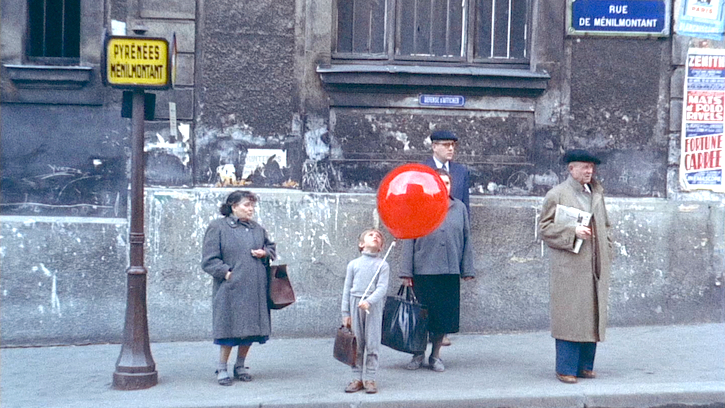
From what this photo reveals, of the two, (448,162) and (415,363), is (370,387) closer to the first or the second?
(415,363)

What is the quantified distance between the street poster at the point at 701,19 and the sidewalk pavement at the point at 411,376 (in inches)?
122

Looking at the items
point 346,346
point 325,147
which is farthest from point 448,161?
point 346,346

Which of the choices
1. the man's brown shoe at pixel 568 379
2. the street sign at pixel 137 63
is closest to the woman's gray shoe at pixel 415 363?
the man's brown shoe at pixel 568 379

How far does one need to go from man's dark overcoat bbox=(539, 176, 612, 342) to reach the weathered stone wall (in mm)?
2202

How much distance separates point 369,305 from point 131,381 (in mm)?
2014

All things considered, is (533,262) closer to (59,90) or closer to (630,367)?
(630,367)

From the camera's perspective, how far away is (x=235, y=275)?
7.53 m

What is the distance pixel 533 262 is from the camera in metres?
9.80

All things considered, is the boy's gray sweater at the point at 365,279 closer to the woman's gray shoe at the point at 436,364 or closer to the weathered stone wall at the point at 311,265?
the woman's gray shoe at the point at 436,364

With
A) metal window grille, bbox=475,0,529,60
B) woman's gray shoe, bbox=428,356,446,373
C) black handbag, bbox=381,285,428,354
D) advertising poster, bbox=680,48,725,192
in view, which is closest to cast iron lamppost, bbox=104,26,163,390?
black handbag, bbox=381,285,428,354

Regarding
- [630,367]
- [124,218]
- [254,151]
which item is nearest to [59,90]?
[124,218]

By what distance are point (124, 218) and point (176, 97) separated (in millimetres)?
1334

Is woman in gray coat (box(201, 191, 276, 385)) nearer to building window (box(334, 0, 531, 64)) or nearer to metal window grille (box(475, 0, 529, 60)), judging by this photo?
building window (box(334, 0, 531, 64))

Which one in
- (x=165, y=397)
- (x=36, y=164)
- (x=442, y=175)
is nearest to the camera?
(x=165, y=397)
